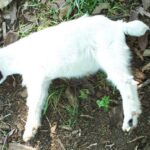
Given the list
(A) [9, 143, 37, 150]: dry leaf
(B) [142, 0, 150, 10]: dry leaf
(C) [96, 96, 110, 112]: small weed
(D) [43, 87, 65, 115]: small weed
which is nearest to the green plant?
(B) [142, 0, 150, 10]: dry leaf

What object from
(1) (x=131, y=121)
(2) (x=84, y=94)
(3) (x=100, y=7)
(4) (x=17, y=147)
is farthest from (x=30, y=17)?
(1) (x=131, y=121)

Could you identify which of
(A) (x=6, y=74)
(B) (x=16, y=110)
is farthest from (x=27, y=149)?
(A) (x=6, y=74)

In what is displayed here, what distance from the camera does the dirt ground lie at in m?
4.12

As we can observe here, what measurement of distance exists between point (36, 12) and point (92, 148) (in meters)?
1.52

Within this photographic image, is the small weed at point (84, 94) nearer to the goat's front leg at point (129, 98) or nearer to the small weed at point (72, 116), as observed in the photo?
the small weed at point (72, 116)

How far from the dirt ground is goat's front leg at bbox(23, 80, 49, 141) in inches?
3.3

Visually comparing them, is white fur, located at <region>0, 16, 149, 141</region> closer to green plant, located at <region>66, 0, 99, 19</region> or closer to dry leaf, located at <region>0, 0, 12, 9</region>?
green plant, located at <region>66, 0, 99, 19</region>

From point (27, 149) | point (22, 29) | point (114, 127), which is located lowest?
point (27, 149)

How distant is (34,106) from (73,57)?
0.59 meters

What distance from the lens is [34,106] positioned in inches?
168

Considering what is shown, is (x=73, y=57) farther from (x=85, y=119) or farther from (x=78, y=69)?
(x=85, y=119)

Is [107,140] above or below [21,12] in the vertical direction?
below

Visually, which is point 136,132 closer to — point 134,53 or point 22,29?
point 134,53

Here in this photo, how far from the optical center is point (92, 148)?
4.16 metres
